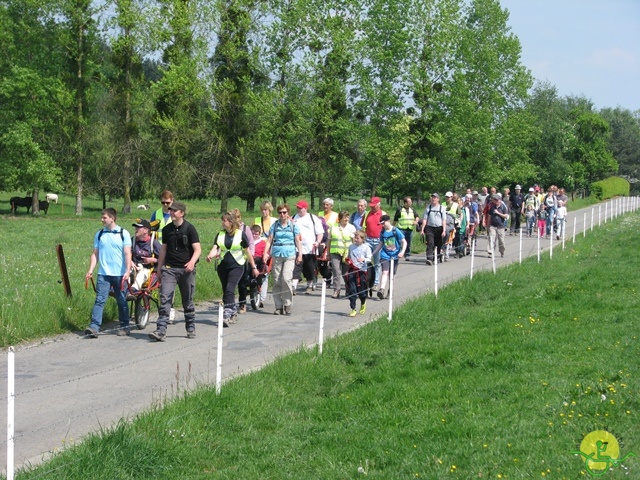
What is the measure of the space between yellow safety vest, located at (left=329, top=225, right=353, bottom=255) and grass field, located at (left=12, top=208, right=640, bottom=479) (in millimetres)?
4981

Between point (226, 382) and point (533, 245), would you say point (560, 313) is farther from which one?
point (533, 245)

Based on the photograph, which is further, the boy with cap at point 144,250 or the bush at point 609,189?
the bush at point 609,189

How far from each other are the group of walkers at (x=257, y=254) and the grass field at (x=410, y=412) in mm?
2264

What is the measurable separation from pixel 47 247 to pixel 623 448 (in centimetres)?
2645

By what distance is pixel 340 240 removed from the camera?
19312mm

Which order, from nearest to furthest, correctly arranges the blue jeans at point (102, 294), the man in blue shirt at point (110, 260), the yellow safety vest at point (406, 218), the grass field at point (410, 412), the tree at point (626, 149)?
the grass field at point (410, 412), the blue jeans at point (102, 294), the man in blue shirt at point (110, 260), the yellow safety vest at point (406, 218), the tree at point (626, 149)

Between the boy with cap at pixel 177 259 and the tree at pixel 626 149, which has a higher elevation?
the tree at pixel 626 149

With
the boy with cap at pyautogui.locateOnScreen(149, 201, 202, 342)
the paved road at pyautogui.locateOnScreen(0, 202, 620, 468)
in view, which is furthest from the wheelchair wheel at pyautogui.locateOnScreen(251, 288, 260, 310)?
the boy with cap at pyautogui.locateOnScreen(149, 201, 202, 342)

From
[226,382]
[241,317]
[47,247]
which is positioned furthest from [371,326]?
[47,247]

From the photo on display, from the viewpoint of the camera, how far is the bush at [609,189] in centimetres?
7956

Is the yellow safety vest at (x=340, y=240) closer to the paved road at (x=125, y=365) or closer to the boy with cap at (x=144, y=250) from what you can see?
the paved road at (x=125, y=365)

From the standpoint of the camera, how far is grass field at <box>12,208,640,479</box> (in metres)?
7.54

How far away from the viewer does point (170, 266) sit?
1388cm

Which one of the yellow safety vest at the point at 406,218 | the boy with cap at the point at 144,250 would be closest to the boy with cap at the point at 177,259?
the boy with cap at the point at 144,250
